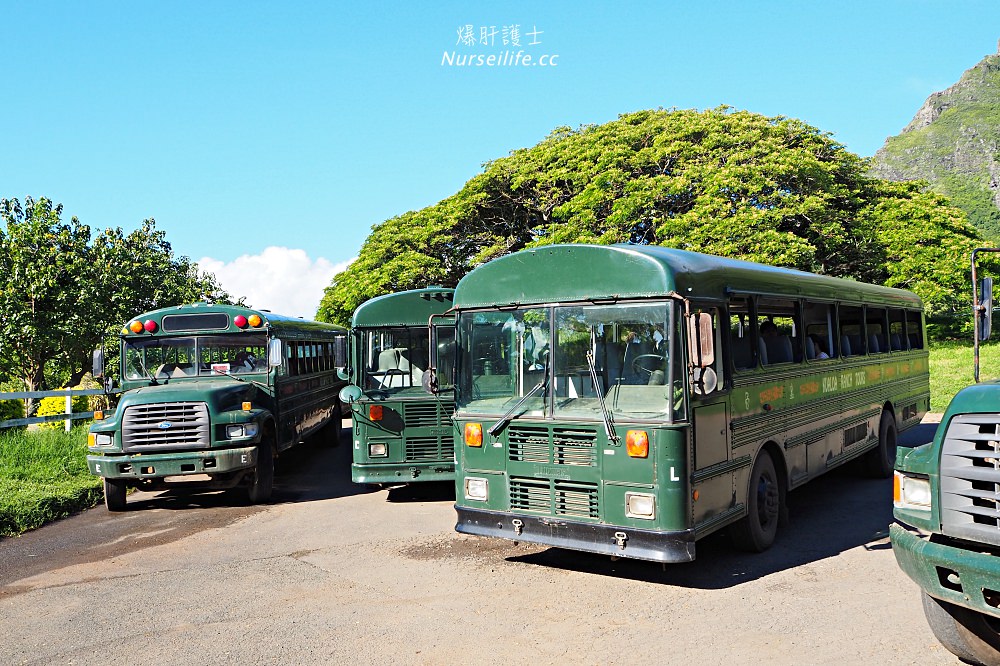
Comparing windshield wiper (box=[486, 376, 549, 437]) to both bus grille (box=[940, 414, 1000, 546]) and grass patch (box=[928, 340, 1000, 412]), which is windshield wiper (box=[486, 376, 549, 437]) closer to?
bus grille (box=[940, 414, 1000, 546])

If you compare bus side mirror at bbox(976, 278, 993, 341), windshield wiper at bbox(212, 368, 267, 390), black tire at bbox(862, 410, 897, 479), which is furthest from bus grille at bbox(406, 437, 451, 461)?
bus side mirror at bbox(976, 278, 993, 341)

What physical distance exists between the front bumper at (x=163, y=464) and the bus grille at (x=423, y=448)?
2.14 m

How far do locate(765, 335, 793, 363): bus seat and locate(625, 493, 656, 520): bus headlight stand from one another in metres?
2.51

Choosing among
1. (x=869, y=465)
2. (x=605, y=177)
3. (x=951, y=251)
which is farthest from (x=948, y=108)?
(x=869, y=465)

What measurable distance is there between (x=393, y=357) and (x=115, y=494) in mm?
3919

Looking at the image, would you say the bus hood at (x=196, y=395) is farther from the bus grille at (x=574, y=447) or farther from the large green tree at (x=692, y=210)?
the large green tree at (x=692, y=210)

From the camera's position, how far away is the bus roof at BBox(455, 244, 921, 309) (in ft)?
21.1

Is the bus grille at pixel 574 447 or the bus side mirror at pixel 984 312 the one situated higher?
the bus side mirror at pixel 984 312

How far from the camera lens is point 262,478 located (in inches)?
417

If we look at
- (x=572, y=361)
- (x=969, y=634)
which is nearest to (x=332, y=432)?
(x=572, y=361)

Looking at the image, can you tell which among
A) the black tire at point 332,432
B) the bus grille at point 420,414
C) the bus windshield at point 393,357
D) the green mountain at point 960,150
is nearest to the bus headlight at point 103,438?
the bus windshield at point 393,357

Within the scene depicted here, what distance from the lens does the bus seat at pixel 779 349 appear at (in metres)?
8.02

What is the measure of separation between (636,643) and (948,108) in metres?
126

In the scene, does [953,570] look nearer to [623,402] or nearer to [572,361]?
[623,402]
